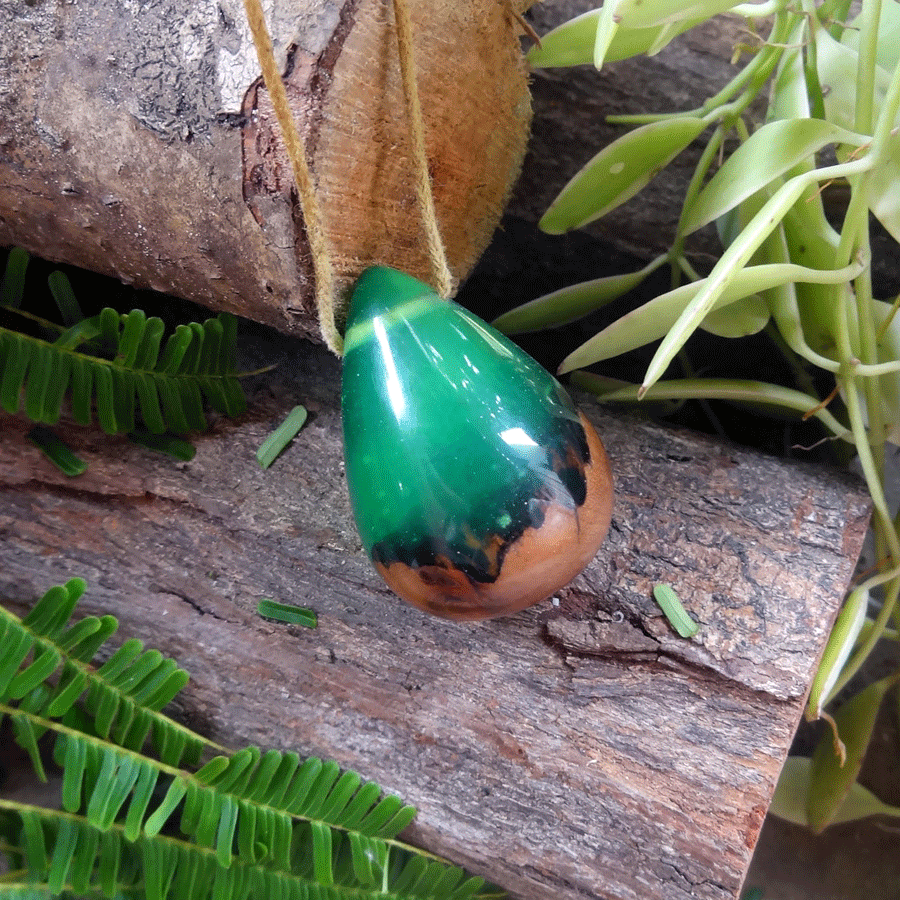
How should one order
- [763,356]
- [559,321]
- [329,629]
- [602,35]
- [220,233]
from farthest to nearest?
1. [763,356]
2. [559,321]
3. [329,629]
4. [220,233]
5. [602,35]

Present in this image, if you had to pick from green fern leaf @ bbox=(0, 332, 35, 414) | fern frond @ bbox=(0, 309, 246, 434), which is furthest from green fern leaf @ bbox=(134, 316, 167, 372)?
green fern leaf @ bbox=(0, 332, 35, 414)

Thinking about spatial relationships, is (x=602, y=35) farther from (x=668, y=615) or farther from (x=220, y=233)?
(x=668, y=615)

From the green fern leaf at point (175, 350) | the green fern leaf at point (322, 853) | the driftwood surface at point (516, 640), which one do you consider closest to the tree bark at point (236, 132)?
the green fern leaf at point (175, 350)

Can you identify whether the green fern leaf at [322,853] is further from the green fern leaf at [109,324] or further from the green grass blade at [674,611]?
the green fern leaf at [109,324]

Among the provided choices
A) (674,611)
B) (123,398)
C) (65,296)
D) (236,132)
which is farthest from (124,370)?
(674,611)

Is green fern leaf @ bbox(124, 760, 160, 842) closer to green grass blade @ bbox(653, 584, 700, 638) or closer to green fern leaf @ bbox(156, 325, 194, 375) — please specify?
green fern leaf @ bbox(156, 325, 194, 375)

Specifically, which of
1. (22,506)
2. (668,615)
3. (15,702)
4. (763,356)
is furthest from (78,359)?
(763,356)
